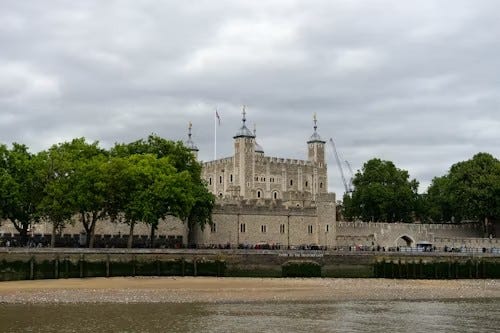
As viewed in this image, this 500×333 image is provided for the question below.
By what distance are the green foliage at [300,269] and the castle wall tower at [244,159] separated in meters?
41.6

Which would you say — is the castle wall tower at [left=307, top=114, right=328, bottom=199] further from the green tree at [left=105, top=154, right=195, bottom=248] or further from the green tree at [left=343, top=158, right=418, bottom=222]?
the green tree at [left=105, top=154, right=195, bottom=248]

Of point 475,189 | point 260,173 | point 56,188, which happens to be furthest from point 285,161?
point 56,188

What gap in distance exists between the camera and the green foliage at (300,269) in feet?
186

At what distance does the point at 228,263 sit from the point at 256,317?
71.3 feet

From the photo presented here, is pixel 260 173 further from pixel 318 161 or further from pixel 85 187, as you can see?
pixel 85 187

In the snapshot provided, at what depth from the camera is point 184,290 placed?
45.7m

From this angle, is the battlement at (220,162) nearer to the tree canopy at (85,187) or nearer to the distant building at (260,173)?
the distant building at (260,173)

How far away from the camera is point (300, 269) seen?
186ft

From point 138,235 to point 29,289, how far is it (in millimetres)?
23425

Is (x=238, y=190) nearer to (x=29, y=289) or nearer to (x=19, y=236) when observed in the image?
(x=19, y=236)

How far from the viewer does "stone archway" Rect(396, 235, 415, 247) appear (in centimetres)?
8225

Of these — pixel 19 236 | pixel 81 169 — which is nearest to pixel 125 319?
pixel 81 169

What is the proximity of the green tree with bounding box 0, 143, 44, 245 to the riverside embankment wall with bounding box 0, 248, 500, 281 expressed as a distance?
6.42 m

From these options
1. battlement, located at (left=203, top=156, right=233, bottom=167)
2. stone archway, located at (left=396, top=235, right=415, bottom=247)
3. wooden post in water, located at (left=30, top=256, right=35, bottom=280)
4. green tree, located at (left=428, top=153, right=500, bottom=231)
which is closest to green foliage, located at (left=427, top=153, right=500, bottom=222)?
green tree, located at (left=428, top=153, right=500, bottom=231)
